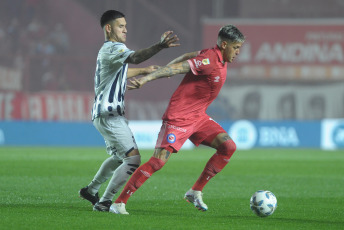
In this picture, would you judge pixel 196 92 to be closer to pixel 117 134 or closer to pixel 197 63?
pixel 197 63

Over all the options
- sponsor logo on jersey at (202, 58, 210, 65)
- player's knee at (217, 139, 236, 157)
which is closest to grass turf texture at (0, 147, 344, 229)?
player's knee at (217, 139, 236, 157)

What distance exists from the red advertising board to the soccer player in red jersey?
68.0 feet

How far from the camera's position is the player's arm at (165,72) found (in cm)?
680

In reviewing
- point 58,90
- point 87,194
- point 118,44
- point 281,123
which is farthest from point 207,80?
point 58,90

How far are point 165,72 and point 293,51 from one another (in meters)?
22.5

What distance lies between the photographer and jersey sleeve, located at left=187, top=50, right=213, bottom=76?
7.44 meters

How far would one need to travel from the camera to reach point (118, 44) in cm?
737

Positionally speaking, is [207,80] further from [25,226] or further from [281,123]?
[281,123]

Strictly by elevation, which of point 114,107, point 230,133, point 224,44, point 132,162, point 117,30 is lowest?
point 230,133

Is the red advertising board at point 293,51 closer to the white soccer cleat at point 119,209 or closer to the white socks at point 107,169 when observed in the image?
the white socks at point 107,169

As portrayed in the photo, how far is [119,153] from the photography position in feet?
24.9

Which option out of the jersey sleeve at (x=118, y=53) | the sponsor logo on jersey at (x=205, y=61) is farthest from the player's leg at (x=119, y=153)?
the sponsor logo on jersey at (x=205, y=61)

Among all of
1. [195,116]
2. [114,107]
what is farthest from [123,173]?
[195,116]

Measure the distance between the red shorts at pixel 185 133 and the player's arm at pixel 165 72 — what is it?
650 mm
